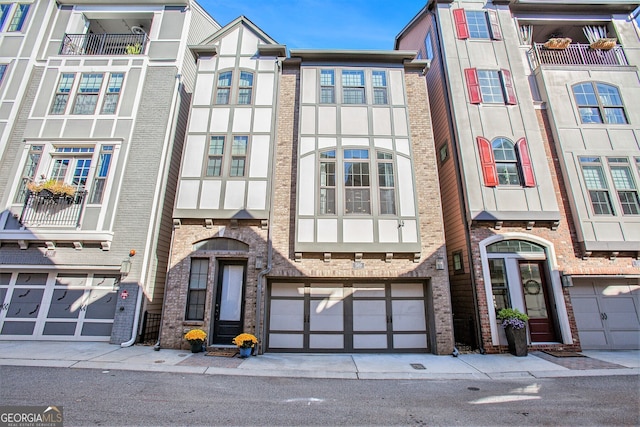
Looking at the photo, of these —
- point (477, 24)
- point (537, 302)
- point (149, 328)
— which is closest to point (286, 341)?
point (149, 328)

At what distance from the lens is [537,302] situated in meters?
8.82

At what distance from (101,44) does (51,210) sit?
710 cm

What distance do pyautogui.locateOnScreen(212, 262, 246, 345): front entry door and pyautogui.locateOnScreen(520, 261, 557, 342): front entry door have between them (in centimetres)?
843

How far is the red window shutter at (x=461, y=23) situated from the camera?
37.1 feet

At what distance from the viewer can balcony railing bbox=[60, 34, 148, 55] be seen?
11.7 m

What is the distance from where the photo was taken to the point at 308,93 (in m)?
10.5

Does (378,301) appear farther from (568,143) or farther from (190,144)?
(568,143)

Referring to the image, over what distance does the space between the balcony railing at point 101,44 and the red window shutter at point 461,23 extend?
1219 centimetres

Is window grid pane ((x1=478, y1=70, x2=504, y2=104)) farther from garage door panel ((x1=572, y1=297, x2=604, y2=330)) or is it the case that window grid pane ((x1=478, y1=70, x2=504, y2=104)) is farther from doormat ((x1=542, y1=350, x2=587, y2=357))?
doormat ((x1=542, y1=350, x2=587, y2=357))

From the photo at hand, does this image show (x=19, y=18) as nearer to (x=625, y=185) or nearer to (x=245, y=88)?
(x=245, y=88)

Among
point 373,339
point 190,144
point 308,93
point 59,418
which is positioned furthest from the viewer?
point 308,93

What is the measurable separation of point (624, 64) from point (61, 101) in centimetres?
2125

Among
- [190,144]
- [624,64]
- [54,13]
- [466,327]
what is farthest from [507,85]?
[54,13]

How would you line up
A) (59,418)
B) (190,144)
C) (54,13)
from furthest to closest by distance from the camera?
(54,13) → (190,144) → (59,418)
